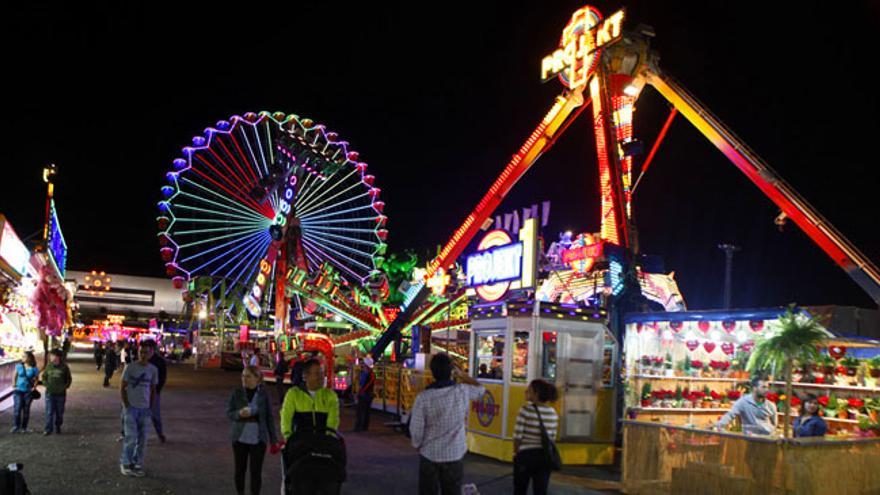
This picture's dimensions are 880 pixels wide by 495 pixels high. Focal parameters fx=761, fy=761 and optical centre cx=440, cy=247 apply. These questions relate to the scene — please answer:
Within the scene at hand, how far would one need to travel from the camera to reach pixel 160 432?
1217 centimetres

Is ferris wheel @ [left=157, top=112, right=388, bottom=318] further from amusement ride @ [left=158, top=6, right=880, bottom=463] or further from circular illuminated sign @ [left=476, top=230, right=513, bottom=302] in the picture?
circular illuminated sign @ [left=476, top=230, right=513, bottom=302]

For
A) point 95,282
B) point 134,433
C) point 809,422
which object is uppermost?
point 95,282

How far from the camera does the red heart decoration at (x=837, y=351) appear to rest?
11.6 meters

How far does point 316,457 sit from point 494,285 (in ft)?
33.3

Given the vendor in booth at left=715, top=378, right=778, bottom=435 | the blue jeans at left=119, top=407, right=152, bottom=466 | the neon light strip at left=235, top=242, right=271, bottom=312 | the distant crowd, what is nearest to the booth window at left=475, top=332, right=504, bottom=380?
the vendor in booth at left=715, top=378, right=778, bottom=435

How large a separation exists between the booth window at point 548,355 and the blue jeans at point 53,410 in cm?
787

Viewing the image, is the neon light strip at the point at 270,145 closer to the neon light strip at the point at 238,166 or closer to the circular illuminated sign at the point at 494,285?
the neon light strip at the point at 238,166

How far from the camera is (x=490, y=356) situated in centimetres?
1304

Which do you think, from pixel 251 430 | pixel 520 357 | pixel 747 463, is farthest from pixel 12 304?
pixel 747 463

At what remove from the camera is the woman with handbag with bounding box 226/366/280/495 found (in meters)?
7.10

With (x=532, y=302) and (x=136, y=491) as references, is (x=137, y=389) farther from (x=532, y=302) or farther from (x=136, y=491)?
(x=532, y=302)

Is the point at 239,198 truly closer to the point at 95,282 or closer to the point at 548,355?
the point at 548,355

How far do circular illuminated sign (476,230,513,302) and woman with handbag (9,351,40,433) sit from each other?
819cm

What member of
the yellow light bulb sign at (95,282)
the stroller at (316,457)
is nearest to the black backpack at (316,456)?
the stroller at (316,457)
